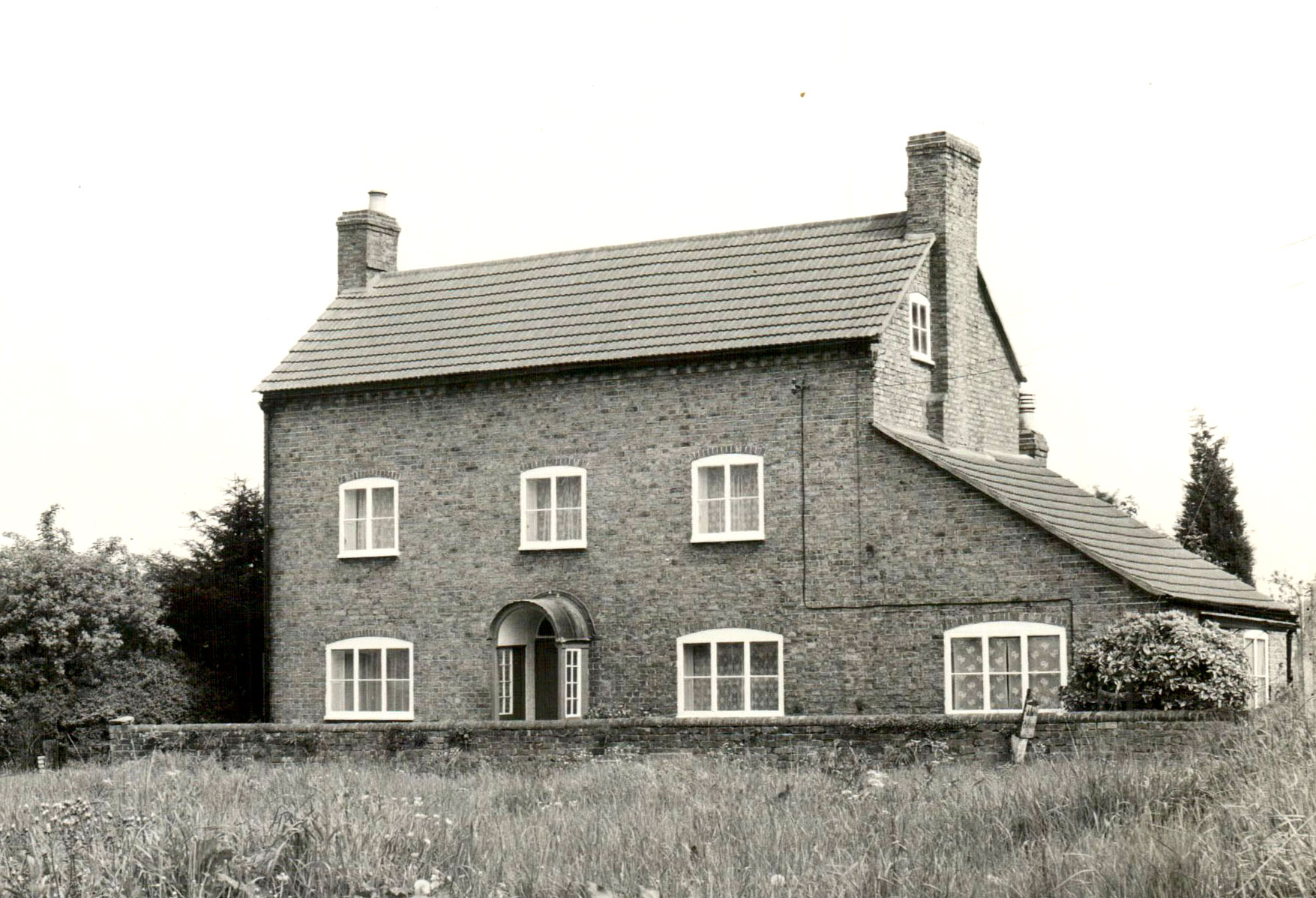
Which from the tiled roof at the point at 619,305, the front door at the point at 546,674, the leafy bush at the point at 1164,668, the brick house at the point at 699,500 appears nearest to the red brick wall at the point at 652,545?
the brick house at the point at 699,500

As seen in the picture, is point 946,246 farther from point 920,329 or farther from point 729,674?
point 729,674

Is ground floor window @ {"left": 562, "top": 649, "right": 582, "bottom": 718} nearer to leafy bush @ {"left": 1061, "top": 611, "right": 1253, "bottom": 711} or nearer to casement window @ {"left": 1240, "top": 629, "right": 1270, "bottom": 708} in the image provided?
leafy bush @ {"left": 1061, "top": 611, "right": 1253, "bottom": 711}

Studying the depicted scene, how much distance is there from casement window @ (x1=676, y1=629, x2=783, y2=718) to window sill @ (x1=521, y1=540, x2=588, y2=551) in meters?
2.50

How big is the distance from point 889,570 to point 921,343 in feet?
16.1

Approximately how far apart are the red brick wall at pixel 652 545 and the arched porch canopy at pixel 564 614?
0.20m

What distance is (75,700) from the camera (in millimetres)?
33500

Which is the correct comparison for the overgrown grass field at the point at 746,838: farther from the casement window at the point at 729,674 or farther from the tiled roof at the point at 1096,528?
the casement window at the point at 729,674

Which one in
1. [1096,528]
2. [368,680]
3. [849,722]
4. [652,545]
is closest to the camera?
[849,722]

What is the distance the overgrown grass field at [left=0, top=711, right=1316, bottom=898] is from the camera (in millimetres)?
Result: 11086

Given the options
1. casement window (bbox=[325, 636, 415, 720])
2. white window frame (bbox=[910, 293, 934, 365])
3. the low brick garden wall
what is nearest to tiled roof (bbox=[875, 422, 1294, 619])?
white window frame (bbox=[910, 293, 934, 365])

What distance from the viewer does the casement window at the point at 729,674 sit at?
29484 mm

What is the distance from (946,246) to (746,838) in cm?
2005

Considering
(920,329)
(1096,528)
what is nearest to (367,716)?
(920,329)

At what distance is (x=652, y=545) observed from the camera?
30.8m
